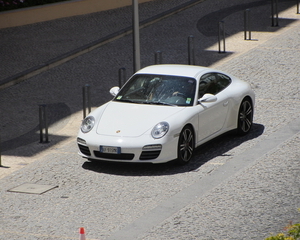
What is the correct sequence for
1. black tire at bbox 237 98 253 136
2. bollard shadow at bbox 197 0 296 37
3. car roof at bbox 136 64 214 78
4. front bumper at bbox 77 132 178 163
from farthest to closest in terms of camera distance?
1. bollard shadow at bbox 197 0 296 37
2. black tire at bbox 237 98 253 136
3. car roof at bbox 136 64 214 78
4. front bumper at bbox 77 132 178 163

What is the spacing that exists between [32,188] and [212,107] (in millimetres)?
3373

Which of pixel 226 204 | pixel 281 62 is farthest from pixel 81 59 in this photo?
pixel 226 204

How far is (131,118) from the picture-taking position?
1088 cm

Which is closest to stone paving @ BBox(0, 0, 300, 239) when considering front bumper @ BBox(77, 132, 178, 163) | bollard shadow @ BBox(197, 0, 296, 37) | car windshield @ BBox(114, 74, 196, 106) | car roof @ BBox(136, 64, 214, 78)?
front bumper @ BBox(77, 132, 178, 163)

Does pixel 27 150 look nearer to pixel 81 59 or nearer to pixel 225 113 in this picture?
pixel 225 113

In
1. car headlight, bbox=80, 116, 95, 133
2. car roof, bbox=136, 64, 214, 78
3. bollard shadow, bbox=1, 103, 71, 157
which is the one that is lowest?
bollard shadow, bbox=1, 103, 71, 157

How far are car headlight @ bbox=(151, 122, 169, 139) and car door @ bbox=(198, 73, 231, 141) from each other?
0.82 meters

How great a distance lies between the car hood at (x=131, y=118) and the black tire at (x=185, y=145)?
1.21ft

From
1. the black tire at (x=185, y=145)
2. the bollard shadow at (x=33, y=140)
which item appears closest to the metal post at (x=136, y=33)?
the bollard shadow at (x=33, y=140)

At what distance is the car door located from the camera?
11258mm

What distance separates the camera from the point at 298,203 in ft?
29.6

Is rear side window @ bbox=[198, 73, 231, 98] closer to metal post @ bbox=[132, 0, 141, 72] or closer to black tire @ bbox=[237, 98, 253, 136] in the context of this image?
black tire @ bbox=[237, 98, 253, 136]

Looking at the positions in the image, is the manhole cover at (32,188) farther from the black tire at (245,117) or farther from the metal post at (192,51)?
the metal post at (192,51)

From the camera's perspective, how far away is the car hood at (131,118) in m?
10.6
